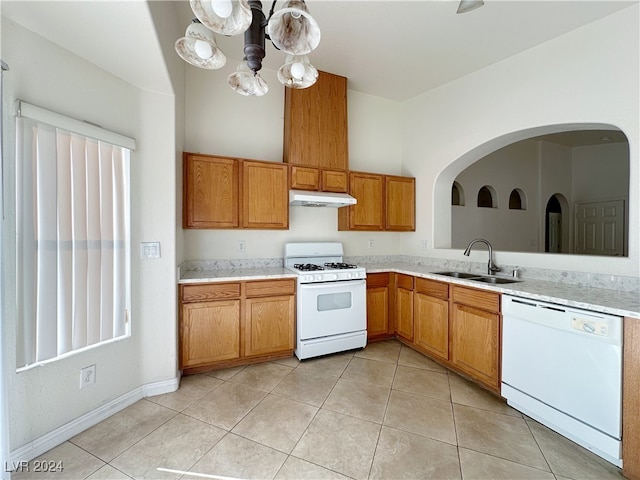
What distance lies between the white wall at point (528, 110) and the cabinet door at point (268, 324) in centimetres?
208

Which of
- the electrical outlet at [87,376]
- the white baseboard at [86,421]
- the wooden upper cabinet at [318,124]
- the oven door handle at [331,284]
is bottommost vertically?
the white baseboard at [86,421]

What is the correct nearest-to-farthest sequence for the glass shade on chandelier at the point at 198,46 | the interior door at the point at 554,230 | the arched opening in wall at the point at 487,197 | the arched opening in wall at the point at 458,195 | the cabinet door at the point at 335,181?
the glass shade on chandelier at the point at 198,46, the cabinet door at the point at 335,181, the arched opening in wall at the point at 458,195, the arched opening in wall at the point at 487,197, the interior door at the point at 554,230

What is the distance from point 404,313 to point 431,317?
43cm

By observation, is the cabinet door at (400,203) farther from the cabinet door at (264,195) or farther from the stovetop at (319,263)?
the cabinet door at (264,195)

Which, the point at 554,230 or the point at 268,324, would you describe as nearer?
the point at 268,324

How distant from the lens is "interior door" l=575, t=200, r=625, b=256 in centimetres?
530

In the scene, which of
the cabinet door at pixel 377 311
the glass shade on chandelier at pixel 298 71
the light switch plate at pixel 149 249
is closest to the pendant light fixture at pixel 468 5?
the glass shade on chandelier at pixel 298 71

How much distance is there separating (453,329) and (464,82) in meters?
2.82

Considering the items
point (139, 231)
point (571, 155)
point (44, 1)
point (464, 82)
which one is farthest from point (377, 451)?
point (571, 155)

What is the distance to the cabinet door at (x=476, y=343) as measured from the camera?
2197 millimetres

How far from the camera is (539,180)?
5703 millimetres

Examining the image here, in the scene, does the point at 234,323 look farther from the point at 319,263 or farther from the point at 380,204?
the point at 380,204

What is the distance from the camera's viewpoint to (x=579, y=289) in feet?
6.98

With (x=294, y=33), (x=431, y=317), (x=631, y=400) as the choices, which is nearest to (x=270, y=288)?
(x=431, y=317)
